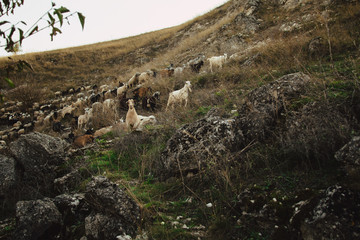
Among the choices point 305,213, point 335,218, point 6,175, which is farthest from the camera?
point 6,175

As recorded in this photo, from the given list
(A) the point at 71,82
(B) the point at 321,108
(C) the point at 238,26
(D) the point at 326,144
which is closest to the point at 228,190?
(D) the point at 326,144

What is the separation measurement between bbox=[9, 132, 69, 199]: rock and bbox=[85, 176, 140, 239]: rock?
1664mm

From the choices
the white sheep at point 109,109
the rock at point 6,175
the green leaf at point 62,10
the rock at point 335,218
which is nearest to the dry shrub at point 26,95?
the white sheep at point 109,109

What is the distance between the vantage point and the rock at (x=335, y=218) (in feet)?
4.91

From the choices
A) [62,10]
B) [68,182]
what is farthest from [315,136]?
[68,182]

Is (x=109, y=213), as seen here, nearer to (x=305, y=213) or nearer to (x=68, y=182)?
(x=68, y=182)

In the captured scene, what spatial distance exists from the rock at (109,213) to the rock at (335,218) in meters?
1.64

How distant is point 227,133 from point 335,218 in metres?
1.72

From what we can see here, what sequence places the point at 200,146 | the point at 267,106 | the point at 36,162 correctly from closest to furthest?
1. the point at 200,146
2. the point at 267,106
3. the point at 36,162

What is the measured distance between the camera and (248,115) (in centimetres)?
329

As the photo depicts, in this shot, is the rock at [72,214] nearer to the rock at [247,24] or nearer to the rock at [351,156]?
the rock at [351,156]

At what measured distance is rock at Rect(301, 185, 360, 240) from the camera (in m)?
1.50

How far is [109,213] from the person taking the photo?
2318mm

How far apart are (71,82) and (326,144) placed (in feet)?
78.1
